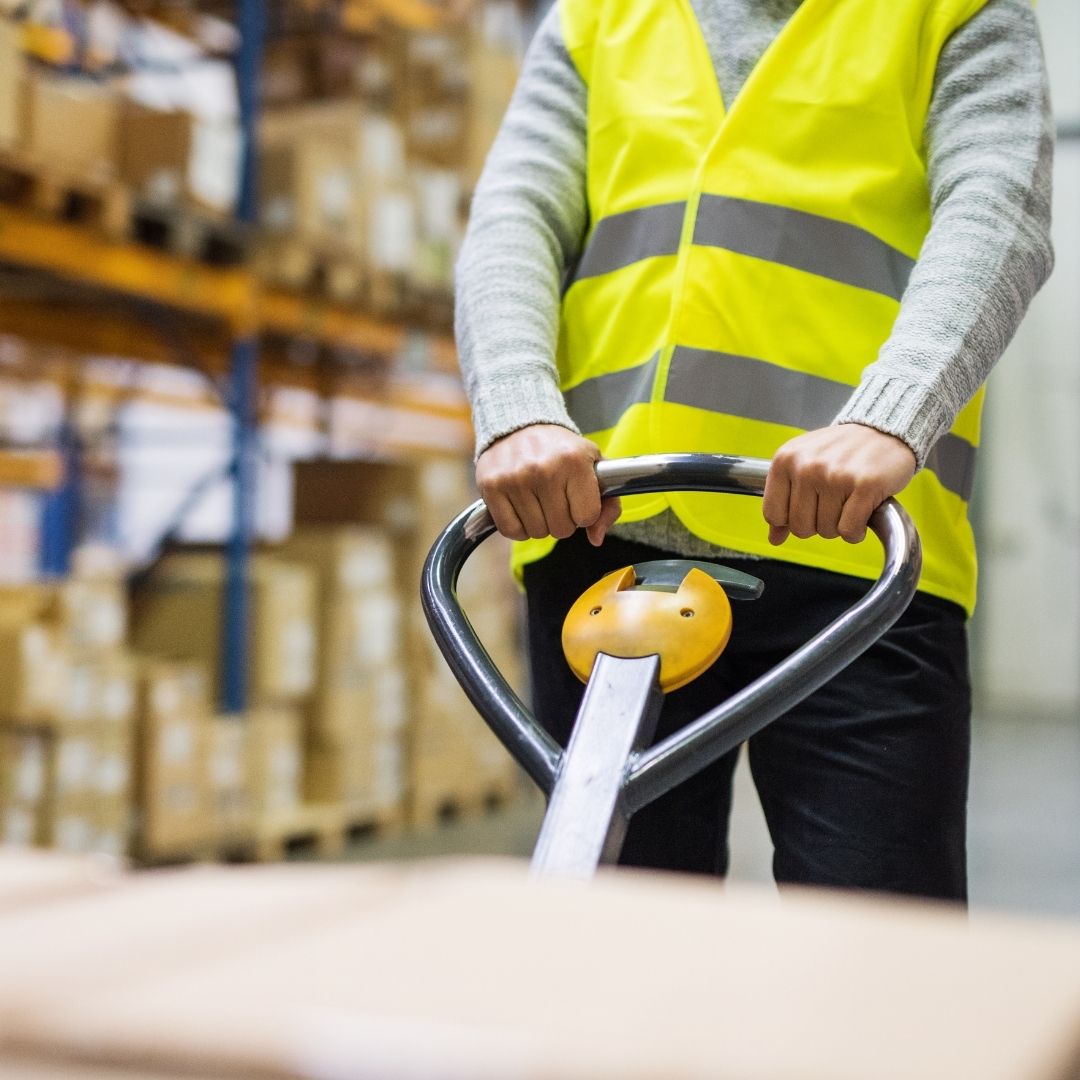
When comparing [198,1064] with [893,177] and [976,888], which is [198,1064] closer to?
[893,177]

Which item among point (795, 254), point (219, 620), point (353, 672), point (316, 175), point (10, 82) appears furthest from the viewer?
point (353, 672)

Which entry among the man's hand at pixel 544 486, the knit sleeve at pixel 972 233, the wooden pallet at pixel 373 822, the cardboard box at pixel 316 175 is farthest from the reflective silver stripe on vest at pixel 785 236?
the wooden pallet at pixel 373 822

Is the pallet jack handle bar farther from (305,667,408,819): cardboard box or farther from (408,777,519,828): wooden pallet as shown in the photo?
(408,777,519,828): wooden pallet

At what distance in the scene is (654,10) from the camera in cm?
179

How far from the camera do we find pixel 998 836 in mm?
5621

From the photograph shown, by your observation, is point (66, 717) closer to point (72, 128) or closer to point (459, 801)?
point (72, 128)

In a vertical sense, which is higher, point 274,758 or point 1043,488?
point 1043,488

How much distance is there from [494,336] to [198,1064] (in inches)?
49.9

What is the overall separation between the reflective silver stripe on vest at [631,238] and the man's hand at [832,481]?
449 millimetres

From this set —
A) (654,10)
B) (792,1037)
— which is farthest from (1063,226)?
(792,1037)

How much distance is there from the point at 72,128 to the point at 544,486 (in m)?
3.65

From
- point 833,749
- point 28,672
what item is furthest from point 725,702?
point 28,672

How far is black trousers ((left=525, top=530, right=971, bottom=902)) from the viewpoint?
1557mm

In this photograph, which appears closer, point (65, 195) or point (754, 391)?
point (754, 391)
